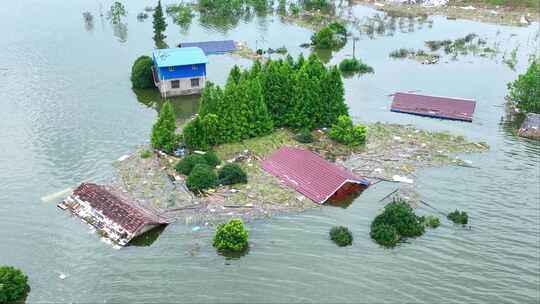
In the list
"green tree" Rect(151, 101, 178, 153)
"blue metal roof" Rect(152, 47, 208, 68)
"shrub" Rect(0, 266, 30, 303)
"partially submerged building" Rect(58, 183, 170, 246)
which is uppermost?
"blue metal roof" Rect(152, 47, 208, 68)

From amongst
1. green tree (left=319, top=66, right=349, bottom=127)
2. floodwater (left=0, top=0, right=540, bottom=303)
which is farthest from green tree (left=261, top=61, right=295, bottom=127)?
floodwater (left=0, top=0, right=540, bottom=303)

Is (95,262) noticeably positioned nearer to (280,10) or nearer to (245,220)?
(245,220)

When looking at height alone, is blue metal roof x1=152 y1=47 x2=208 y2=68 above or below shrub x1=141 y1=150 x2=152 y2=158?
above

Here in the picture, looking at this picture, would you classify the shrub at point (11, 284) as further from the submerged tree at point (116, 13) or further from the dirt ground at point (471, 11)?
the dirt ground at point (471, 11)

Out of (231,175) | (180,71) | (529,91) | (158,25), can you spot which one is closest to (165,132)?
(231,175)

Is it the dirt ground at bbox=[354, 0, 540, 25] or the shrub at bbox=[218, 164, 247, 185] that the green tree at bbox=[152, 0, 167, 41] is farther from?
the shrub at bbox=[218, 164, 247, 185]

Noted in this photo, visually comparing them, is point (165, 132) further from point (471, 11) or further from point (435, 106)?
point (471, 11)

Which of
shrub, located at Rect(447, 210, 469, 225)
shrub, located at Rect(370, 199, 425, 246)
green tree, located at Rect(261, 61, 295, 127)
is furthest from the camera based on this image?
green tree, located at Rect(261, 61, 295, 127)
